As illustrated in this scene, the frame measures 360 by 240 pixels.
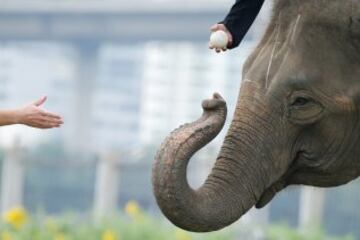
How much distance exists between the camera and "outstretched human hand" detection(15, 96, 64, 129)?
6359 millimetres

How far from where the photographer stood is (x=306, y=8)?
5.98 m

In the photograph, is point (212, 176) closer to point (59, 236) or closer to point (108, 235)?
point (108, 235)

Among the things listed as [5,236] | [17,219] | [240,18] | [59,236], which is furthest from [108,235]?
[240,18]

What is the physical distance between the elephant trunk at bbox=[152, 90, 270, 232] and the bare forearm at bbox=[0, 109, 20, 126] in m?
1.05

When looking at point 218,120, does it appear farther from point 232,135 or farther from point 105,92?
point 105,92

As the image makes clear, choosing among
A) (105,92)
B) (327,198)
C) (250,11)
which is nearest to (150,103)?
(105,92)

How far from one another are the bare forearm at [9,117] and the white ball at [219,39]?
97cm

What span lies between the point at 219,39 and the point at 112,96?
101441mm

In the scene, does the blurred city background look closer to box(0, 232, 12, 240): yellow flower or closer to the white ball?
the white ball

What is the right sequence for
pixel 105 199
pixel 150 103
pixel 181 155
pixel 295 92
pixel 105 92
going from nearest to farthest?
pixel 181 155
pixel 295 92
pixel 105 199
pixel 150 103
pixel 105 92

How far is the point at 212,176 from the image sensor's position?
18.8 feet

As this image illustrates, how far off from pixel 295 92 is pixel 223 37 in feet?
1.16

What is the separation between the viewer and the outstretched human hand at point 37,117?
636 cm

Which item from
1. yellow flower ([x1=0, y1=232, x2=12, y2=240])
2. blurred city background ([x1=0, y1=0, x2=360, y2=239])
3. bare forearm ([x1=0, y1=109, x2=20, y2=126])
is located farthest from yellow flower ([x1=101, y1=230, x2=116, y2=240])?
bare forearm ([x1=0, y1=109, x2=20, y2=126])
